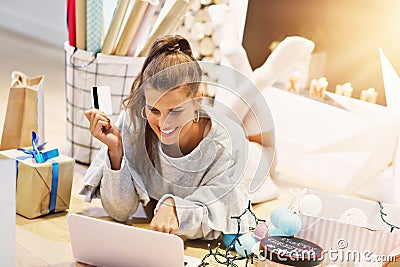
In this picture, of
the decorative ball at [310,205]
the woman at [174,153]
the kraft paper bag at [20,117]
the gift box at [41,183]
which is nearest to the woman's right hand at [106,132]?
the woman at [174,153]

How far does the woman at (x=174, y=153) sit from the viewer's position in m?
1.03

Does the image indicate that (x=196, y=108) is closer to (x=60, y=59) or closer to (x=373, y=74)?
(x=373, y=74)

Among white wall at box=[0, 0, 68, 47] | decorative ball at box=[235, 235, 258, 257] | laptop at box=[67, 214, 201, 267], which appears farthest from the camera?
white wall at box=[0, 0, 68, 47]

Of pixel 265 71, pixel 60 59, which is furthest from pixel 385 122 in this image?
pixel 60 59

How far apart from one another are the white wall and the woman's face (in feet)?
6.84

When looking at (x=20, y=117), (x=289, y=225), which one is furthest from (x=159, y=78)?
(x=20, y=117)

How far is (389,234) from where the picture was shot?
107cm

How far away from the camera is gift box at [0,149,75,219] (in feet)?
3.92

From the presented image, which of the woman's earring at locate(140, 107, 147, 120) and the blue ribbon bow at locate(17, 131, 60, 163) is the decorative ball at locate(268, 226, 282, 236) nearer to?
the woman's earring at locate(140, 107, 147, 120)

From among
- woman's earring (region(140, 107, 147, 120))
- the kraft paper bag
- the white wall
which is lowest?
the kraft paper bag

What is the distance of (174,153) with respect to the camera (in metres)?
1.09

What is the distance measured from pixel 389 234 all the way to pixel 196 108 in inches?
14.4

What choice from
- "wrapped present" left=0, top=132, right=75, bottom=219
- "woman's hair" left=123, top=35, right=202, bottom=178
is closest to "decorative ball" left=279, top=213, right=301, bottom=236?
"woman's hair" left=123, top=35, right=202, bottom=178

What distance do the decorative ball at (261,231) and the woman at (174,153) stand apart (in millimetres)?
24
